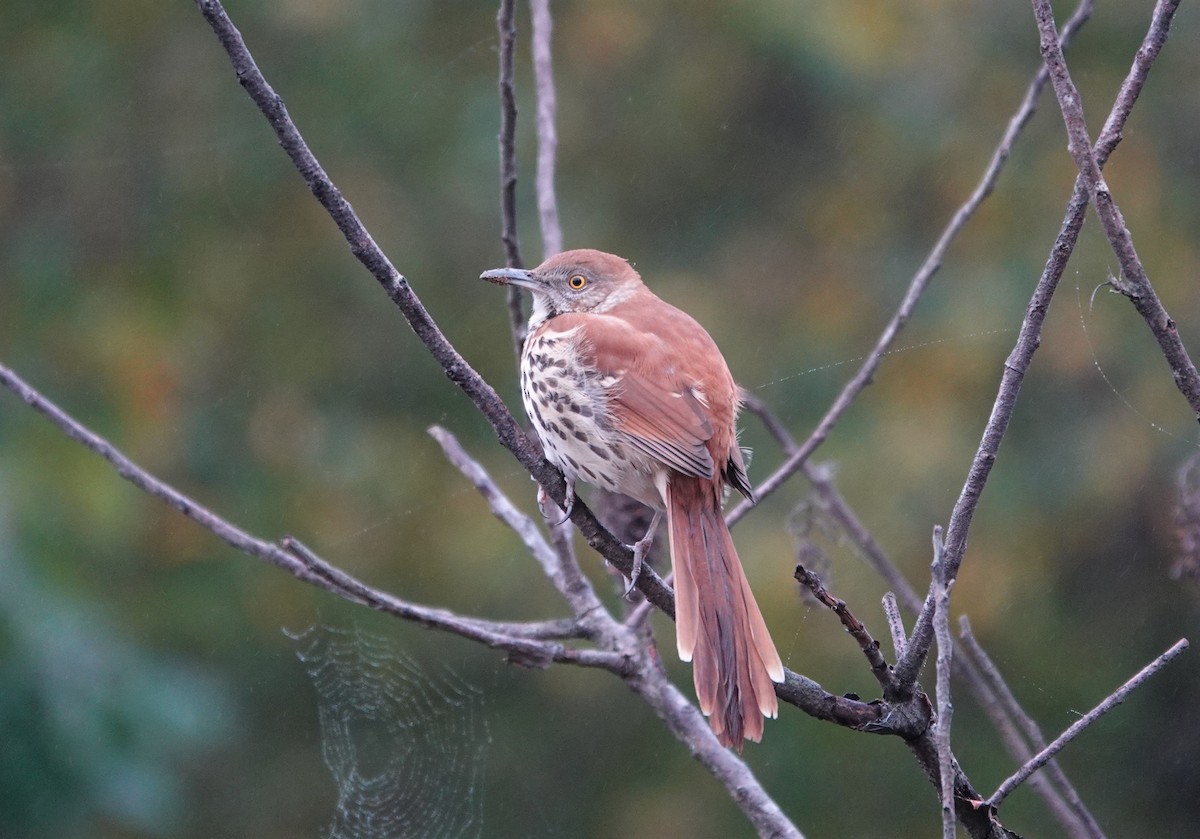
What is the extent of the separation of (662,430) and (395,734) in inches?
175

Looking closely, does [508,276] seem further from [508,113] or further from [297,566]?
[297,566]

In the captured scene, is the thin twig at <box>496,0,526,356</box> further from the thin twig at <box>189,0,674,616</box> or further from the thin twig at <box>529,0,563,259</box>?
the thin twig at <box>189,0,674,616</box>

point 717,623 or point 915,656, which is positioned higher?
point 717,623

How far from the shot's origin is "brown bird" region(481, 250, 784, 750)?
2445mm

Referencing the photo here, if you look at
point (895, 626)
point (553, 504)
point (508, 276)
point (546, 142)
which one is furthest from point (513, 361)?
point (895, 626)

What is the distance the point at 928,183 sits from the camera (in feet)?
25.1

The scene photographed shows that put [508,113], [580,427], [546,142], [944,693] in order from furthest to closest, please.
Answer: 1. [546,142]
2. [580,427]
3. [508,113]
4. [944,693]

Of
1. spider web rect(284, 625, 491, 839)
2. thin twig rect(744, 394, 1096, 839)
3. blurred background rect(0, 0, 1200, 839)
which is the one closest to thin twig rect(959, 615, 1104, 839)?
thin twig rect(744, 394, 1096, 839)

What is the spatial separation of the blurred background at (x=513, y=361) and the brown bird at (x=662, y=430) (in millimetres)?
2953

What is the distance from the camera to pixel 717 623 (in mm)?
2391

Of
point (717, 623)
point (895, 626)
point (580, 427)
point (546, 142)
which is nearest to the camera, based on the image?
point (895, 626)

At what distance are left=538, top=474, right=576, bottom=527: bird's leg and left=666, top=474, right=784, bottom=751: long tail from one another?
0.74ft

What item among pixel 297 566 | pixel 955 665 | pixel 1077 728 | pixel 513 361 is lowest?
pixel 1077 728

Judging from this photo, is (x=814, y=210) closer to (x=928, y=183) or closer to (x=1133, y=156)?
(x=928, y=183)
